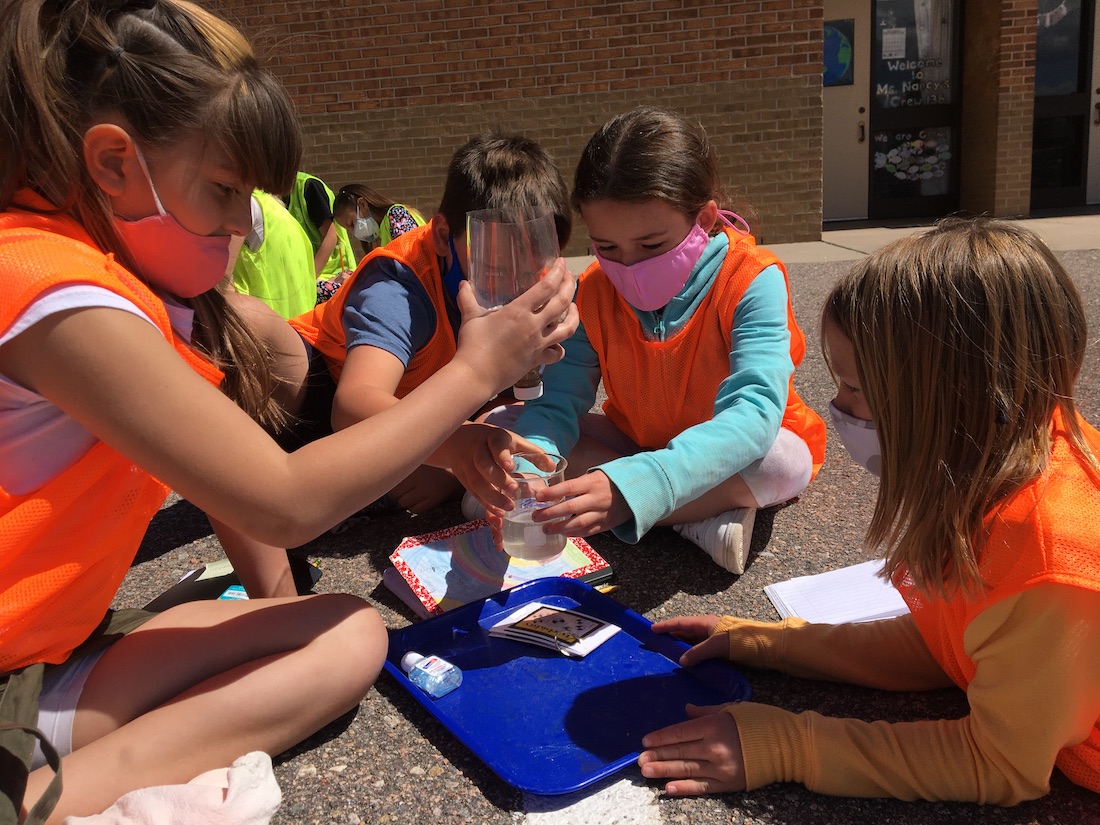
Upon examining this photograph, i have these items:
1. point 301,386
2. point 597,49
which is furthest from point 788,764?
point 597,49

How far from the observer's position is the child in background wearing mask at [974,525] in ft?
4.73

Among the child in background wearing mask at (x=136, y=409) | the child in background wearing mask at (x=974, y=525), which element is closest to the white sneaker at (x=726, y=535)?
the child in background wearing mask at (x=974, y=525)

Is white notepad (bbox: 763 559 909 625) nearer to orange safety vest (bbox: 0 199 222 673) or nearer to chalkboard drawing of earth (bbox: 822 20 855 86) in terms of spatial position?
orange safety vest (bbox: 0 199 222 673)

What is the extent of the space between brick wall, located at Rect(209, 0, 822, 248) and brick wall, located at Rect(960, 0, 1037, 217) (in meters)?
2.33

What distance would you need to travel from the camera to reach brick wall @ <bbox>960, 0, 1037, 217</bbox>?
964cm

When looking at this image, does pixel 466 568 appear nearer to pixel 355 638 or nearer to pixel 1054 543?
pixel 355 638

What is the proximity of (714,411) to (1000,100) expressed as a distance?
29.9 ft

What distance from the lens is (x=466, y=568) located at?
102 inches

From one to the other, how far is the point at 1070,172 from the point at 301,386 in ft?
36.1

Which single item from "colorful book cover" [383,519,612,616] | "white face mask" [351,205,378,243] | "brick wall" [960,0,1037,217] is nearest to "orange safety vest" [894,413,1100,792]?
"colorful book cover" [383,519,612,616]

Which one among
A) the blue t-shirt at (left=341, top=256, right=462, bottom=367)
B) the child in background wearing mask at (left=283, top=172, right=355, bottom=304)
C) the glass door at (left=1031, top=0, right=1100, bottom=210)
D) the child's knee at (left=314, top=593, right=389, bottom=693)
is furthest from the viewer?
the glass door at (left=1031, top=0, right=1100, bottom=210)

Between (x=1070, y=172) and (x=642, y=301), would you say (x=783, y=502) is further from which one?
(x=1070, y=172)

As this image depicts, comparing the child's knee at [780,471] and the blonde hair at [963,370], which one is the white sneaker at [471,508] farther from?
the blonde hair at [963,370]

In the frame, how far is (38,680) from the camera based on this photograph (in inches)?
64.6
